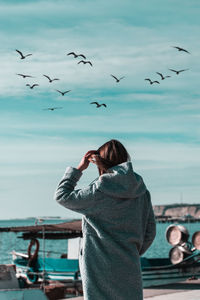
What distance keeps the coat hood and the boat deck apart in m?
6.57

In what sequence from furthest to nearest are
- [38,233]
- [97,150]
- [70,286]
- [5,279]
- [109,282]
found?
[70,286] < [38,233] < [5,279] < [97,150] < [109,282]

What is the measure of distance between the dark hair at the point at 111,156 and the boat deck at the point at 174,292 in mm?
6592

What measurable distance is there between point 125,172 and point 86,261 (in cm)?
60

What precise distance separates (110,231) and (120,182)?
1.02ft

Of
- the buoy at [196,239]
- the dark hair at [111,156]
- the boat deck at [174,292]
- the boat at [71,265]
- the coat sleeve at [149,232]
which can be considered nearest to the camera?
the dark hair at [111,156]

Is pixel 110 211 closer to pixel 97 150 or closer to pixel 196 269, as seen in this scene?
pixel 97 150

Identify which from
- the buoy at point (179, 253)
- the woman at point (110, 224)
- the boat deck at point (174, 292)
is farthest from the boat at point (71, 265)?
the woman at point (110, 224)

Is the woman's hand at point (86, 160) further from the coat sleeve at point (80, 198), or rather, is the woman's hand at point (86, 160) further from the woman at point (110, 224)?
the coat sleeve at point (80, 198)

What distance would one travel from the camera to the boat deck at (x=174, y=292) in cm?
981

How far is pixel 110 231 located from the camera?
131 inches

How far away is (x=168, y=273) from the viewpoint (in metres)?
19.1

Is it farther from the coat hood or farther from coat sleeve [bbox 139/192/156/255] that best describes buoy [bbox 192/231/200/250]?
the coat hood

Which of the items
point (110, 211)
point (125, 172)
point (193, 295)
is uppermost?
point (125, 172)

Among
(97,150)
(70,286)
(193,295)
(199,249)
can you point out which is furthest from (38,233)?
(97,150)
